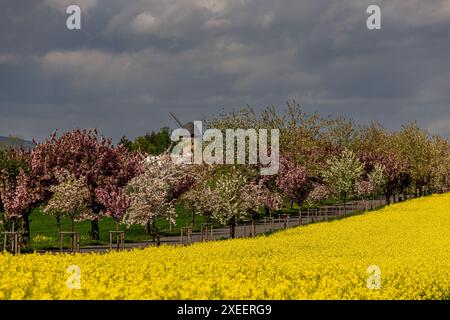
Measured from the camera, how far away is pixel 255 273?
889 inches

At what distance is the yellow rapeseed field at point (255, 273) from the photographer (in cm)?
1521

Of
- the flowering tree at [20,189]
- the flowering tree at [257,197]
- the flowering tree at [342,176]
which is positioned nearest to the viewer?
the flowering tree at [20,189]

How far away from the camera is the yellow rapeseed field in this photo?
15.2m

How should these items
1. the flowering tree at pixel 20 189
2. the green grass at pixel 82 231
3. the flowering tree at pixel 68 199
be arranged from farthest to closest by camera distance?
the green grass at pixel 82 231, the flowering tree at pixel 20 189, the flowering tree at pixel 68 199

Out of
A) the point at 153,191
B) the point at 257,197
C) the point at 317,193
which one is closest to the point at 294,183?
the point at 317,193

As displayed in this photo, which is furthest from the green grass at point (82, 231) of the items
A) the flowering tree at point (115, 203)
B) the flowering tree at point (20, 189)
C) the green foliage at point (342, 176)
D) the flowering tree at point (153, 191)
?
the green foliage at point (342, 176)

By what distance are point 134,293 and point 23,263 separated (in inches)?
423

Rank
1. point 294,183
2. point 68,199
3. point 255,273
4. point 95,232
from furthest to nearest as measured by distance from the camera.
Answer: point 294,183 → point 95,232 → point 68,199 → point 255,273

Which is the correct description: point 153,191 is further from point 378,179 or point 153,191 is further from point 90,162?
point 378,179

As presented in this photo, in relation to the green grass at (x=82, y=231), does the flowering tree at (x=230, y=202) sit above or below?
above

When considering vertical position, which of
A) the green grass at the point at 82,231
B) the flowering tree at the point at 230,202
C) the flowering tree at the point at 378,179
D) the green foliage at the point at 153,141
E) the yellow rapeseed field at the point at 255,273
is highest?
the green foliage at the point at 153,141

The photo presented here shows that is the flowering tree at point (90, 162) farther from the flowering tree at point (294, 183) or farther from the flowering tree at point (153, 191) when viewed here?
the flowering tree at point (294, 183)

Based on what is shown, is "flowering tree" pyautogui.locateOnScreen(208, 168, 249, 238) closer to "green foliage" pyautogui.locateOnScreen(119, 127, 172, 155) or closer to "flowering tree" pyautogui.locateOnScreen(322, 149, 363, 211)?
"flowering tree" pyautogui.locateOnScreen(322, 149, 363, 211)
